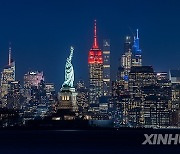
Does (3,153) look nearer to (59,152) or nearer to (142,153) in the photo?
(59,152)

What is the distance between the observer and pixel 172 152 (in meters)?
117

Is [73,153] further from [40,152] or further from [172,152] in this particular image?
[172,152]

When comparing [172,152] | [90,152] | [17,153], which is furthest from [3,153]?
[172,152]

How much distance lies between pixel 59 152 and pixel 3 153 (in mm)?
8879

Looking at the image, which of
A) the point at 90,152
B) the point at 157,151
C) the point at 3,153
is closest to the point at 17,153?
the point at 3,153

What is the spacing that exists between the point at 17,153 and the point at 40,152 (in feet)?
13.0

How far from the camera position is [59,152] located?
395 ft

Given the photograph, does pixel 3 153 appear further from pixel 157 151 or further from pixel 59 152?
pixel 157 151

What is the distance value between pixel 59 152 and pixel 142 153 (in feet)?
37.9

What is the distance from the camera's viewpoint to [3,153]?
4523 inches

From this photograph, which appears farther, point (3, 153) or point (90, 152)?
point (90, 152)

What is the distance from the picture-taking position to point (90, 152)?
403ft

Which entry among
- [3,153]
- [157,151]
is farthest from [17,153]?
[157,151]

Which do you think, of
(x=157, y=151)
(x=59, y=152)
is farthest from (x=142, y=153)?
(x=59, y=152)
